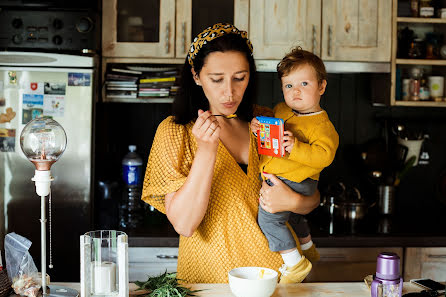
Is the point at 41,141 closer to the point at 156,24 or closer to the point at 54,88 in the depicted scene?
the point at 54,88

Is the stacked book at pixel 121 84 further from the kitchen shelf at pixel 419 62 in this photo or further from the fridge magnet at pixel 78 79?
the kitchen shelf at pixel 419 62

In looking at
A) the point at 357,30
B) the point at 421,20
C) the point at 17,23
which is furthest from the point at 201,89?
the point at 421,20

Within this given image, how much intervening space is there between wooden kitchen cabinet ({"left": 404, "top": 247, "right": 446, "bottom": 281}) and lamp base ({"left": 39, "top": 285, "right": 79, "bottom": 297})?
1.96 metres

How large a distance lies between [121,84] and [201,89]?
1299mm

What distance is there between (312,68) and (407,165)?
68.3 inches

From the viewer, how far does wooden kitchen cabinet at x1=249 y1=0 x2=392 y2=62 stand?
3076mm

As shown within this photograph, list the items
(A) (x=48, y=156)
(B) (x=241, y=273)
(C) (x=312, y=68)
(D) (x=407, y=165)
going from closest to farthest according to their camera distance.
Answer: (A) (x=48, y=156) < (B) (x=241, y=273) < (C) (x=312, y=68) < (D) (x=407, y=165)

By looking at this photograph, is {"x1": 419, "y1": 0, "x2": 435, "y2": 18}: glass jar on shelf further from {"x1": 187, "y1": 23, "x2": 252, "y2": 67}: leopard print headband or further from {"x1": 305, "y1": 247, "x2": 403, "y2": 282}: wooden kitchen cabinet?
{"x1": 187, "y1": 23, "x2": 252, "y2": 67}: leopard print headband

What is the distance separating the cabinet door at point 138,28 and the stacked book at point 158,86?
124mm

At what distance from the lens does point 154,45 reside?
3.06 metres

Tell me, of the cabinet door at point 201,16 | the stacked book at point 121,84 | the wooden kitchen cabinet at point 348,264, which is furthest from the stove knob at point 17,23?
the wooden kitchen cabinet at point 348,264

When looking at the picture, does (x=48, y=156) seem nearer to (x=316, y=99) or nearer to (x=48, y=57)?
(x=316, y=99)

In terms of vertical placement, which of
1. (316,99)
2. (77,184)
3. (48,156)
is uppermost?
(316,99)

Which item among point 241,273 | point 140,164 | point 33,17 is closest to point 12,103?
point 33,17
